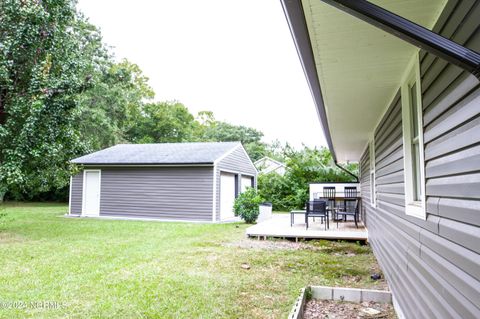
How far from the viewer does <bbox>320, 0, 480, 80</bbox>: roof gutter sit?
1144mm

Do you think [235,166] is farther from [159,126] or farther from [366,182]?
[159,126]

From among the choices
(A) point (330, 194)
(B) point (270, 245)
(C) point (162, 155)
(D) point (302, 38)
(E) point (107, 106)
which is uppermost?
(E) point (107, 106)

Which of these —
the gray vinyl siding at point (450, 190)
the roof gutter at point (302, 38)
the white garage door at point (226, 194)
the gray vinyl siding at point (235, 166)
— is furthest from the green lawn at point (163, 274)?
the white garage door at point (226, 194)

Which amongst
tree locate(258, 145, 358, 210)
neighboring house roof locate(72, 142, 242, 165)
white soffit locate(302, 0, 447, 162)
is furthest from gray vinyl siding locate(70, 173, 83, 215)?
white soffit locate(302, 0, 447, 162)


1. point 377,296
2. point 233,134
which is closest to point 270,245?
point 377,296

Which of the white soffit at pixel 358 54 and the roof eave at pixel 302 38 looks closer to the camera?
the roof eave at pixel 302 38

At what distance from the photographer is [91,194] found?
43.6 feet

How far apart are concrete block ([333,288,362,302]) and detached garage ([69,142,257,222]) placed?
326 inches

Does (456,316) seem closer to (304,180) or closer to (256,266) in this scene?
(256,266)

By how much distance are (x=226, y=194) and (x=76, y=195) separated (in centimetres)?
618

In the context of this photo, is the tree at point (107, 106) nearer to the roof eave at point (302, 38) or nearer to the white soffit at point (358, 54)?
the white soffit at point (358, 54)

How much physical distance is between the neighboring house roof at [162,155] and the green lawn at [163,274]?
4.50 meters

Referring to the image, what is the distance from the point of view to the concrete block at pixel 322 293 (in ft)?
11.8

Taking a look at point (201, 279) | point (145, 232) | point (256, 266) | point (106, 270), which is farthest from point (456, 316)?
point (145, 232)
